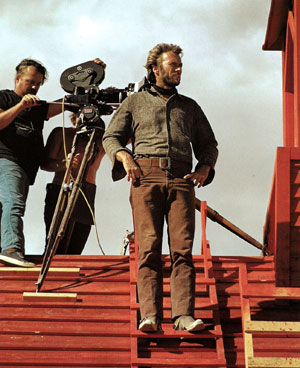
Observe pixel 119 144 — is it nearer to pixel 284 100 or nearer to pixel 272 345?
pixel 272 345

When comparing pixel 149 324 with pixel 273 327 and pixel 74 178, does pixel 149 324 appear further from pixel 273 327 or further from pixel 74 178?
pixel 74 178

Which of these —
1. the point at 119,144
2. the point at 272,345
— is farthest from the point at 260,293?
the point at 119,144

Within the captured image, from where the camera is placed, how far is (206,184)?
20.4ft

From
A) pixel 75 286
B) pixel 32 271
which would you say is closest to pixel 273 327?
pixel 75 286

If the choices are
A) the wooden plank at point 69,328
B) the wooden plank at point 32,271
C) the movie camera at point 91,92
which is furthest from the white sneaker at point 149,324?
the movie camera at point 91,92

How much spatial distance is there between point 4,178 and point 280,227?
2340 mm

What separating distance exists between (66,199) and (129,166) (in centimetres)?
148

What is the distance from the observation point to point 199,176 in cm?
605

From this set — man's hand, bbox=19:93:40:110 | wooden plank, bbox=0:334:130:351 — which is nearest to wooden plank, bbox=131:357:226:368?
wooden plank, bbox=0:334:130:351

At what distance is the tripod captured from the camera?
260 inches

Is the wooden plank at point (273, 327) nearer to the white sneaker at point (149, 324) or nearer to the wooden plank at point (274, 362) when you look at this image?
the wooden plank at point (274, 362)

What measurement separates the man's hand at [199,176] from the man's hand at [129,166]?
34 centimetres

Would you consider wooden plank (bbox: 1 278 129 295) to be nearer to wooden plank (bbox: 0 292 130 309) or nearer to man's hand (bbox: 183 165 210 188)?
wooden plank (bbox: 0 292 130 309)

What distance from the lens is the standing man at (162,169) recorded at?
225 inches
